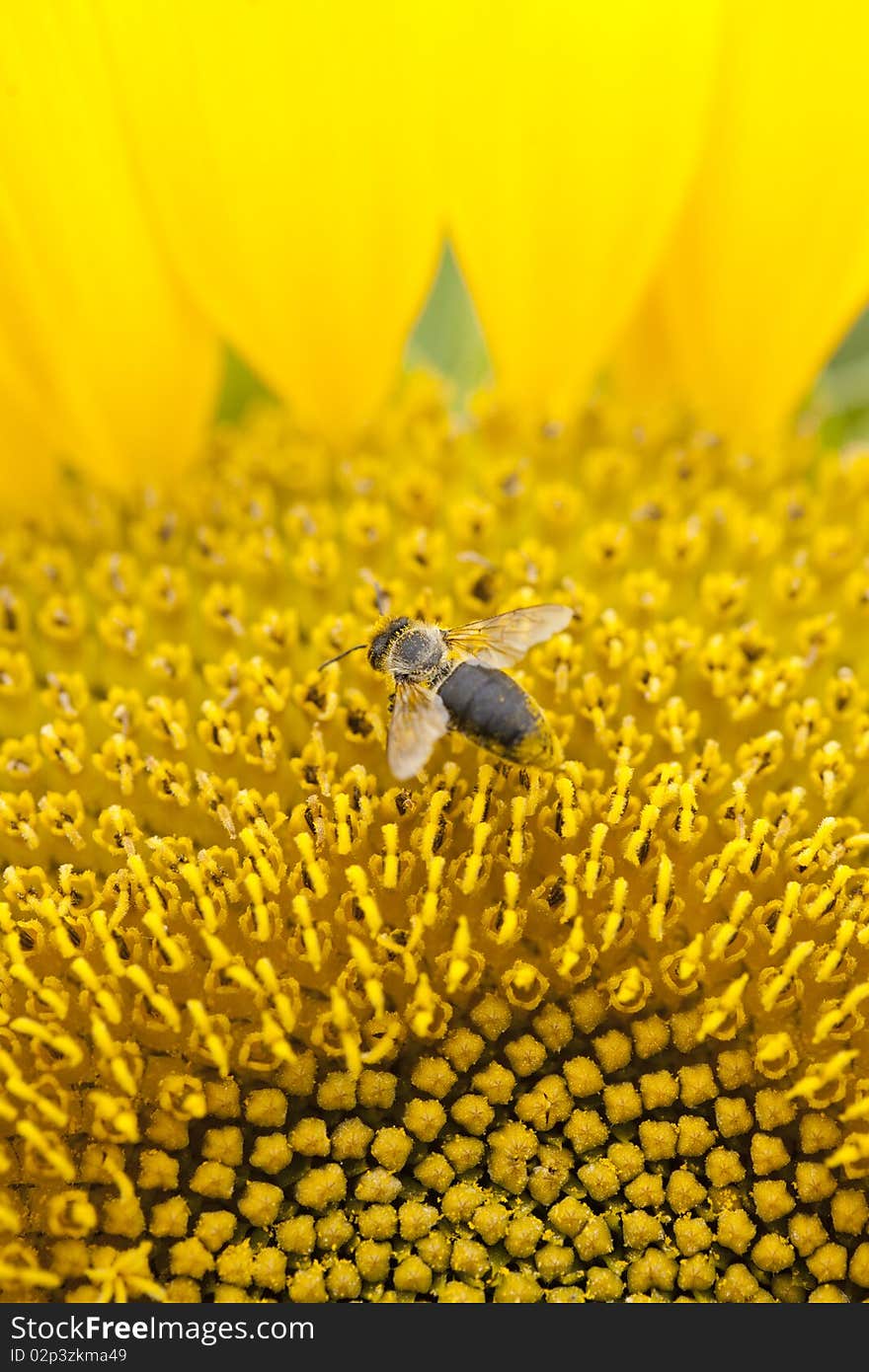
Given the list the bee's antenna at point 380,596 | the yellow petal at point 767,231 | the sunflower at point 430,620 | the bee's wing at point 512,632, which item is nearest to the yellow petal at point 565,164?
the sunflower at point 430,620

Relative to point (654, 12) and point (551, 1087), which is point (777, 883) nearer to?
point (551, 1087)

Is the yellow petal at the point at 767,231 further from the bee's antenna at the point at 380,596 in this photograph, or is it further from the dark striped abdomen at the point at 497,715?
the dark striped abdomen at the point at 497,715

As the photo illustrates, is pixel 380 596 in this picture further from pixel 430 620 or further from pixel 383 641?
pixel 383 641

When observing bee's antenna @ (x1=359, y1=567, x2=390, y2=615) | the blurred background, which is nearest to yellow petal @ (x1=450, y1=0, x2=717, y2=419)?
the blurred background

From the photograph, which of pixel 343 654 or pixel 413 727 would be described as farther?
pixel 343 654

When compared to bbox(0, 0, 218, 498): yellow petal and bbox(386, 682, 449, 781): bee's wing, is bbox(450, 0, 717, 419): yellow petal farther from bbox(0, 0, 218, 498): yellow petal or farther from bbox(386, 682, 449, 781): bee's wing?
bbox(386, 682, 449, 781): bee's wing

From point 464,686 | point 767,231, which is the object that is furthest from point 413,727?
point 767,231

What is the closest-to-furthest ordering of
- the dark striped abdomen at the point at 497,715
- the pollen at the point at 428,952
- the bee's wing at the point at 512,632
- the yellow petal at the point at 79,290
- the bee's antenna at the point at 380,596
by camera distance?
the pollen at the point at 428,952 → the dark striped abdomen at the point at 497,715 → the bee's wing at the point at 512,632 → the bee's antenna at the point at 380,596 → the yellow petal at the point at 79,290
